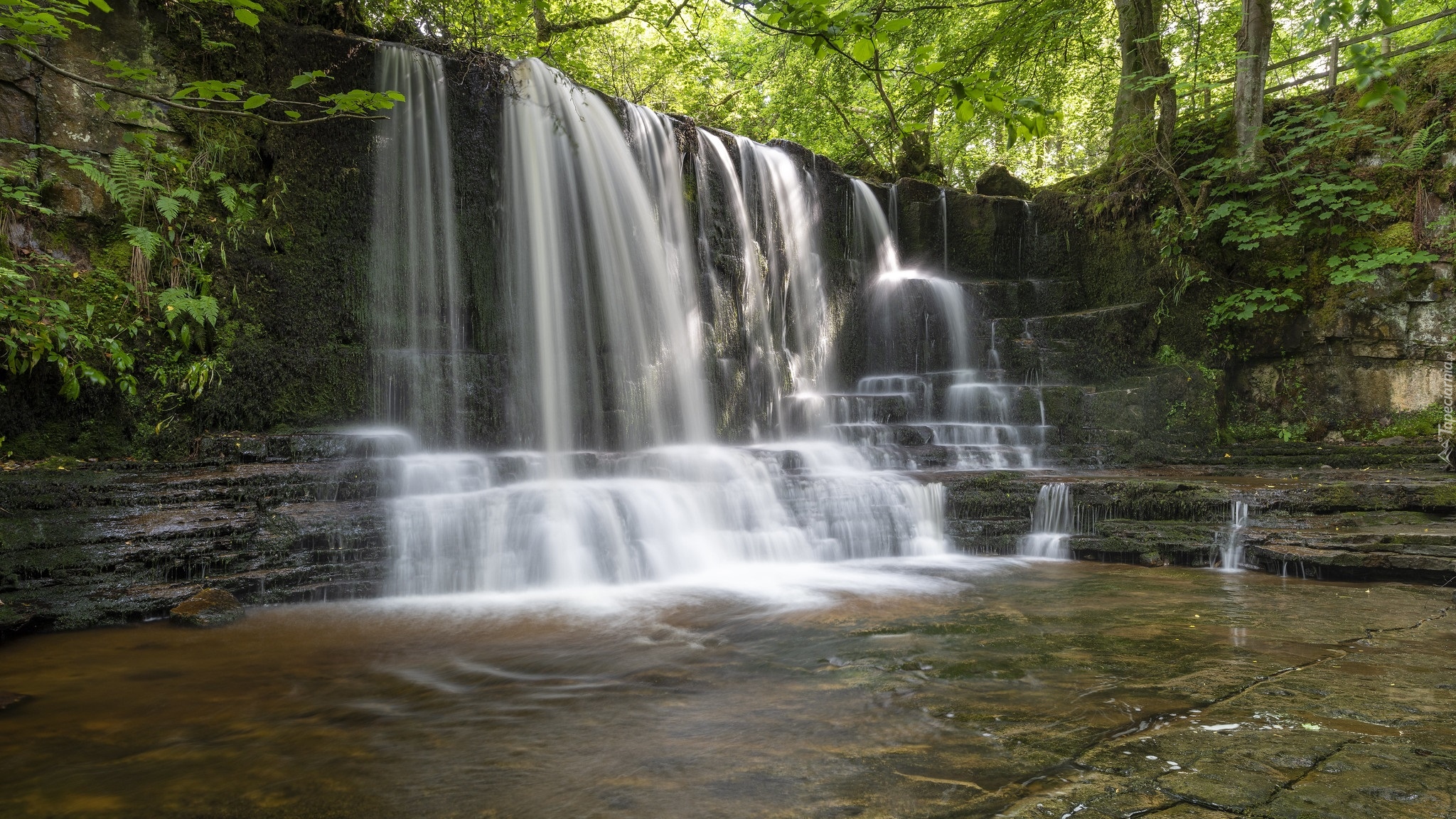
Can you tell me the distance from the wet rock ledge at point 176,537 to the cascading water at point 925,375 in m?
6.23

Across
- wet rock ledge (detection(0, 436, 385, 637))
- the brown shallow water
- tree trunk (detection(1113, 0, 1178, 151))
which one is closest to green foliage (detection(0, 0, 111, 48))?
wet rock ledge (detection(0, 436, 385, 637))

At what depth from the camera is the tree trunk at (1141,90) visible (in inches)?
429

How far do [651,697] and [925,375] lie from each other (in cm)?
927

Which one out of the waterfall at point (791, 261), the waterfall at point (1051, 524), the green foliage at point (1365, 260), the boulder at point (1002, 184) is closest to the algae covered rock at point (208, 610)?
the waterfall at point (1051, 524)

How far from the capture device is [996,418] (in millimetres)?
10156

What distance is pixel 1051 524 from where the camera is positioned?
6934mm

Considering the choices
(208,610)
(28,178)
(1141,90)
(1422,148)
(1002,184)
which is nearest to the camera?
(208,610)

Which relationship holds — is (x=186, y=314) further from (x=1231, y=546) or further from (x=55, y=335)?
(x=1231, y=546)

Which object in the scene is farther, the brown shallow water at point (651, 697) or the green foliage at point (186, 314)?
the green foliage at point (186, 314)

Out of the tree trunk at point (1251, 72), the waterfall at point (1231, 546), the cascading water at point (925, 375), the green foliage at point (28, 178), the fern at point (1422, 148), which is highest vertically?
the tree trunk at point (1251, 72)

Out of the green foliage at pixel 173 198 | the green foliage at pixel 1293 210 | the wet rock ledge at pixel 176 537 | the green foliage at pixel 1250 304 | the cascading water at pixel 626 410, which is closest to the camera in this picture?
the wet rock ledge at pixel 176 537

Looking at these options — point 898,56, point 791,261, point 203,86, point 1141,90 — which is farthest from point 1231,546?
point 898,56

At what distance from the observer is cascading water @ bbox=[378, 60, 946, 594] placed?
5.84 m

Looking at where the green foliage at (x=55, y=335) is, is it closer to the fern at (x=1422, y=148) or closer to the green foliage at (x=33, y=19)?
the green foliage at (x=33, y=19)
